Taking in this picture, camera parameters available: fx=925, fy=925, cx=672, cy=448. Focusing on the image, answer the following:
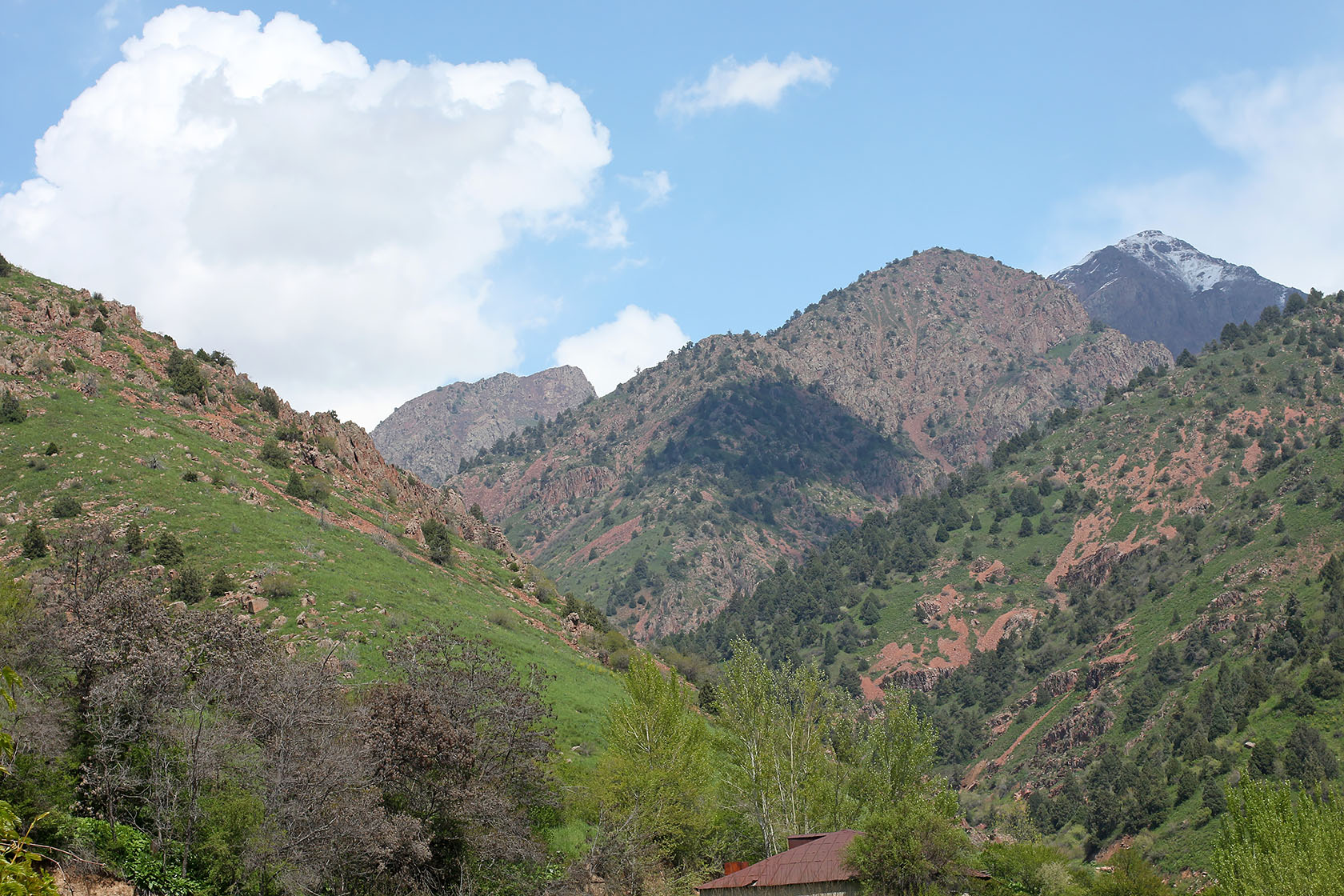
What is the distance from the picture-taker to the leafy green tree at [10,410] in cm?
6000

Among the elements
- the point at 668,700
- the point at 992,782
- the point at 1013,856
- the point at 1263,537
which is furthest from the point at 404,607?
the point at 1263,537

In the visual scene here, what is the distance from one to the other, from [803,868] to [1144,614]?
106 metres

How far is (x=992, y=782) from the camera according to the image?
12206 centimetres

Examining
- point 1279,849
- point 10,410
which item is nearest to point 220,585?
point 10,410

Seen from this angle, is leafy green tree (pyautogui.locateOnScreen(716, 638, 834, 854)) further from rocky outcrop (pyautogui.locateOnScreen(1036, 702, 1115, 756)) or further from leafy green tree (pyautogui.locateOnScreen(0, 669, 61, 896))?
rocky outcrop (pyautogui.locateOnScreen(1036, 702, 1115, 756))

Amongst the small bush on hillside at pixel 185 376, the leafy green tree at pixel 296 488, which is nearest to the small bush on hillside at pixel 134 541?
the leafy green tree at pixel 296 488

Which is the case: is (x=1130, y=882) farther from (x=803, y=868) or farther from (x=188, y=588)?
(x=188, y=588)

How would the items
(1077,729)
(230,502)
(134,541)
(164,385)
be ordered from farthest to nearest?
(1077,729) < (164,385) < (230,502) < (134,541)

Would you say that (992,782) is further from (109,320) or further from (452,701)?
(109,320)

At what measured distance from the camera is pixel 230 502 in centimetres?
6344

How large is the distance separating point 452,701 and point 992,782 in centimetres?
10252

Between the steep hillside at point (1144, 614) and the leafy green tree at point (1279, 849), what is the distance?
45393mm

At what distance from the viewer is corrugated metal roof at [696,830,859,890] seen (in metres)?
41.7

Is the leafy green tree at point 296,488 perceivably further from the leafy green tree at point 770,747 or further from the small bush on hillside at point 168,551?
the leafy green tree at point 770,747
